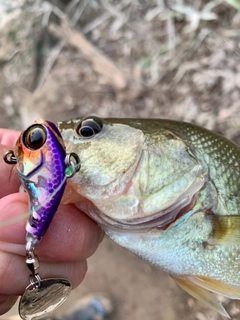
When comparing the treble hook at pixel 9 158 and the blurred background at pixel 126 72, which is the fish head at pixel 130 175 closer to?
the treble hook at pixel 9 158

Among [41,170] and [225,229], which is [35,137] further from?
[225,229]

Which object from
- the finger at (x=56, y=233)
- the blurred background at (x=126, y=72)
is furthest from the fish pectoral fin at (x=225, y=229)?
the blurred background at (x=126, y=72)

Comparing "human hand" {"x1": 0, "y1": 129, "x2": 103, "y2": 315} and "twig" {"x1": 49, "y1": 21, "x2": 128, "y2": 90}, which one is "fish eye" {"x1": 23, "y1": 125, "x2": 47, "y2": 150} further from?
"twig" {"x1": 49, "y1": 21, "x2": 128, "y2": 90}

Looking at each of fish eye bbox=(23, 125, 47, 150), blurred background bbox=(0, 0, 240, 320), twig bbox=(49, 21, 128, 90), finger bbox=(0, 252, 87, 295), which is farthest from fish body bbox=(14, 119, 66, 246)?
twig bbox=(49, 21, 128, 90)

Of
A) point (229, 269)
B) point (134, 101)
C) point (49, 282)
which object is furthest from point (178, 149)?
point (134, 101)

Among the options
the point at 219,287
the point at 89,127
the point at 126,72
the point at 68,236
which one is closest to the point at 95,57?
the point at 126,72
